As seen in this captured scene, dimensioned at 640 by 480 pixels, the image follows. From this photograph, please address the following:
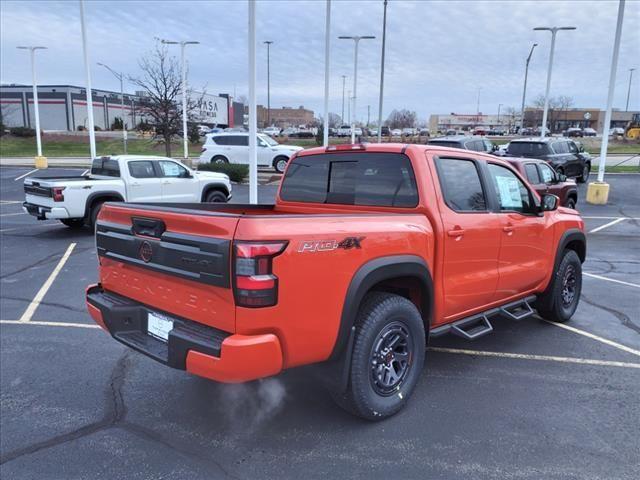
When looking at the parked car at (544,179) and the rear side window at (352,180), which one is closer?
the rear side window at (352,180)

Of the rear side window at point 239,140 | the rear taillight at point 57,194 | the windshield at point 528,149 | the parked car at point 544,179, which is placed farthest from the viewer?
the rear side window at point 239,140

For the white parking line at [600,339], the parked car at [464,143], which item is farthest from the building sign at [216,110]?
the white parking line at [600,339]

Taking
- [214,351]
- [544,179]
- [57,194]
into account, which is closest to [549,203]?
[214,351]

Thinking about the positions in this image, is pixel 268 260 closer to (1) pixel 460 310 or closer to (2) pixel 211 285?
(2) pixel 211 285

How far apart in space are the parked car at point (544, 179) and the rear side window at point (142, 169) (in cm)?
839

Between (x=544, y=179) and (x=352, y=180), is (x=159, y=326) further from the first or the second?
(x=544, y=179)

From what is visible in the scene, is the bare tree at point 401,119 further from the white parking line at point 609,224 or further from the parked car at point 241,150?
the white parking line at point 609,224

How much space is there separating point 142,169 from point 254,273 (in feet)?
33.7

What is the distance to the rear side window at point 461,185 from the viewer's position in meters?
3.85

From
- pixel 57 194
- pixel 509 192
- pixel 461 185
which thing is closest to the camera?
pixel 461 185

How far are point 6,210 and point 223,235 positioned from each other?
1502cm

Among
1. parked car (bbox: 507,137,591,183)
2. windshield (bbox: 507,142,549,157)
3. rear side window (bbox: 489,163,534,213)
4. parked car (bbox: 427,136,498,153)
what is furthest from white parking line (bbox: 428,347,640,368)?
windshield (bbox: 507,142,549,157)

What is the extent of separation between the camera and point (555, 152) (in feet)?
59.5

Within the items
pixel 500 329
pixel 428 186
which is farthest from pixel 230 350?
pixel 500 329
